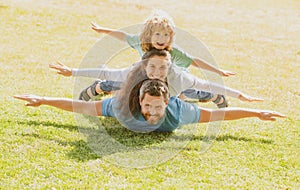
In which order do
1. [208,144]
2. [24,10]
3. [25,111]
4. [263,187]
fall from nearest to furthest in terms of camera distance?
1. [263,187]
2. [208,144]
3. [25,111]
4. [24,10]

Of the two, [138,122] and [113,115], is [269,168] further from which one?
[113,115]

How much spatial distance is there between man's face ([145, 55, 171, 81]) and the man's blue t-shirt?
193mm

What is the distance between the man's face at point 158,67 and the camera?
3834 millimetres

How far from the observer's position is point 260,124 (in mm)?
4258

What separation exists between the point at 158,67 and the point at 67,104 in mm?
722

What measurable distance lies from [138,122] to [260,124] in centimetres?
109

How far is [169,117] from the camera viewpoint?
12.5ft

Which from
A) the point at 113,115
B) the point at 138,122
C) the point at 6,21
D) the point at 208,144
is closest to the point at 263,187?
the point at 208,144

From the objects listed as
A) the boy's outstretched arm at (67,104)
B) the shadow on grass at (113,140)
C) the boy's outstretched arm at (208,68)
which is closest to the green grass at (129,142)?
the shadow on grass at (113,140)

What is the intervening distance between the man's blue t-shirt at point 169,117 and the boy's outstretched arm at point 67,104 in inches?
2.6

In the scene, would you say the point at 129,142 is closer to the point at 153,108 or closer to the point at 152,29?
the point at 153,108

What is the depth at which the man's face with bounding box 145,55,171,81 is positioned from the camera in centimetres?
383

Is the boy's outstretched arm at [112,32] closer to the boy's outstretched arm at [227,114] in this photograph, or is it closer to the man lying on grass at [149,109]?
the man lying on grass at [149,109]

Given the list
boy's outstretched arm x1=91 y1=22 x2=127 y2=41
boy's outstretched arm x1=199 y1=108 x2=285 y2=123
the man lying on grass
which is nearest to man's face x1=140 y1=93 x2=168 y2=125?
the man lying on grass
